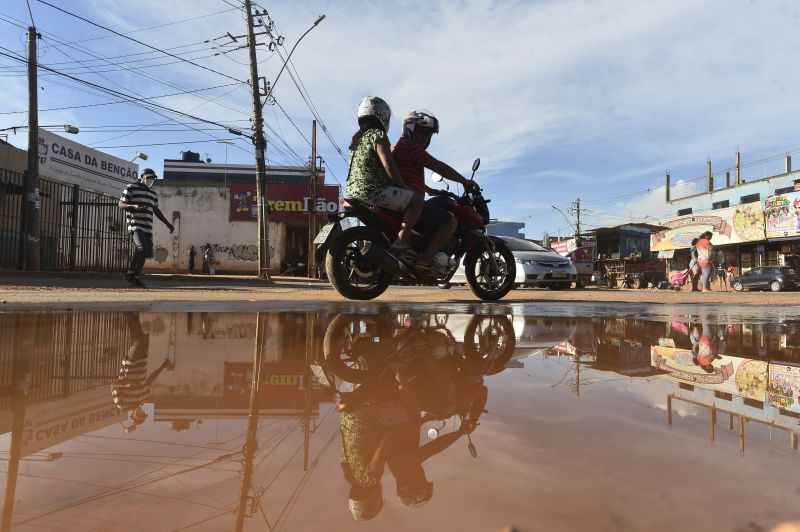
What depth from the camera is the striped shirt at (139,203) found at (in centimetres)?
755

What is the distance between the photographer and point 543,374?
5.32 ft

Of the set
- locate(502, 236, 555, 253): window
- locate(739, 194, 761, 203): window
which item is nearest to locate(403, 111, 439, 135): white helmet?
locate(502, 236, 555, 253): window

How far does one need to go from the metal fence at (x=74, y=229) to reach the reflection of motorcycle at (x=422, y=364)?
48.6 ft

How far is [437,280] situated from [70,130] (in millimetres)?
16615

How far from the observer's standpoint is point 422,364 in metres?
1.65

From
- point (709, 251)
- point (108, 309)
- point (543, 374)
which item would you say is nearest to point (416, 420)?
point (543, 374)

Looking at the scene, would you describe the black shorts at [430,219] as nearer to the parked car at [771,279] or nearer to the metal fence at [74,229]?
the metal fence at [74,229]

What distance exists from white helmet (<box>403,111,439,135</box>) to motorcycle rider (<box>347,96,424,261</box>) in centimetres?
25

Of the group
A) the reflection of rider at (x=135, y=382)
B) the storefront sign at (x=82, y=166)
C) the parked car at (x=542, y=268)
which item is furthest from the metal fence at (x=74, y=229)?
the reflection of rider at (x=135, y=382)

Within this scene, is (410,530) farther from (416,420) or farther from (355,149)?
(355,149)

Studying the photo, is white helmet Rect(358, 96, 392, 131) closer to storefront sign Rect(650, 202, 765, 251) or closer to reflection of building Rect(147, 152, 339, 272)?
reflection of building Rect(147, 152, 339, 272)

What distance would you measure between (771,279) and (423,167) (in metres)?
23.8

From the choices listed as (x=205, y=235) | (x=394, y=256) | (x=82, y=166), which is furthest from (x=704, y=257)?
(x=205, y=235)

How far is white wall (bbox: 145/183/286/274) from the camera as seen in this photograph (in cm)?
3009
